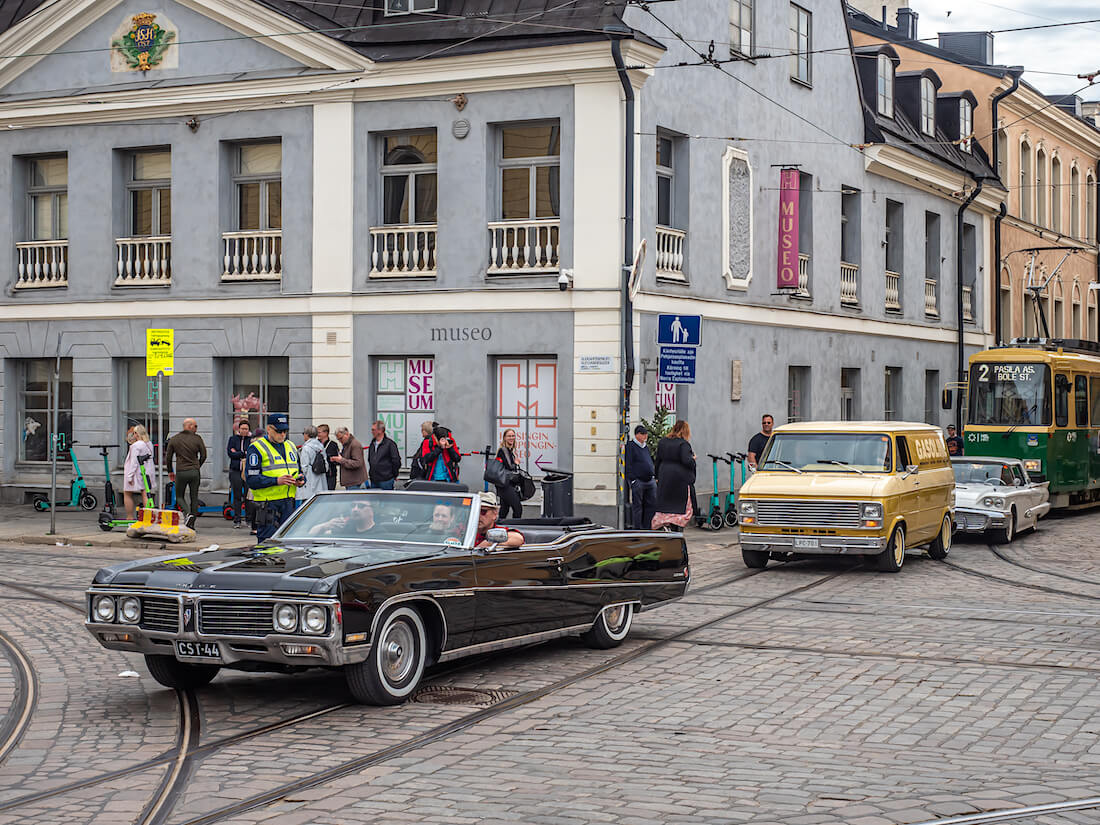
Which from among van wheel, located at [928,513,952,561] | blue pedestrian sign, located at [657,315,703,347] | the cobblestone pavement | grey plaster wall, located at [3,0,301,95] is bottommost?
the cobblestone pavement

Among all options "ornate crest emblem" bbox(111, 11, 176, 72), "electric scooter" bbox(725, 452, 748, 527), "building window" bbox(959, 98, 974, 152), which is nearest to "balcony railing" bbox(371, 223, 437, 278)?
"ornate crest emblem" bbox(111, 11, 176, 72)

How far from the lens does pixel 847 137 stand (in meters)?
32.6

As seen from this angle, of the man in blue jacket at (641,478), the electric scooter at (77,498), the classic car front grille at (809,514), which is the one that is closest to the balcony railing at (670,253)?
the man in blue jacket at (641,478)

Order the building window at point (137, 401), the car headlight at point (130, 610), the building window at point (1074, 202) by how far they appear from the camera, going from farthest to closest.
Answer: the building window at point (1074, 202)
the building window at point (137, 401)
the car headlight at point (130, 610)

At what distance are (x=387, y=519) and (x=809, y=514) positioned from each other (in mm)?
8705

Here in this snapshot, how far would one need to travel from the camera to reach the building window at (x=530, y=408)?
25.0 metres

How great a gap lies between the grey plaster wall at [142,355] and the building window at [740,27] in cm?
922

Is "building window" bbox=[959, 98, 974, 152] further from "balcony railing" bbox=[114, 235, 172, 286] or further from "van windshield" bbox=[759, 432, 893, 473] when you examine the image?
"van windshield" bbox=[759, 432, 893, 473]

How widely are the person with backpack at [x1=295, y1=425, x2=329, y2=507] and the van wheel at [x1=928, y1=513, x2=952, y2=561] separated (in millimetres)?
8499

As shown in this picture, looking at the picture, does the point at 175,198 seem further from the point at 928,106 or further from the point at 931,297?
the point at 928,106

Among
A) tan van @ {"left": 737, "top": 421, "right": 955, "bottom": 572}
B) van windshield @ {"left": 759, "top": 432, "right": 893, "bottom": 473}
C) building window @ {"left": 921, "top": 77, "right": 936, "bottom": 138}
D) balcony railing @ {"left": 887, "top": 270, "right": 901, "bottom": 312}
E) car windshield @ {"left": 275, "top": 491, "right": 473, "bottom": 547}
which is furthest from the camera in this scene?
building window @ {"left": 921, "top": 77, "right": 936, "bottom": 138}

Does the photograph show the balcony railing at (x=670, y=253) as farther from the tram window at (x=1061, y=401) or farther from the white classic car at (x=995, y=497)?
the tram window at (x=1061, y=401)

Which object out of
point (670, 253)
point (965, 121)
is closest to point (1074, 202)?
point (965, 121)

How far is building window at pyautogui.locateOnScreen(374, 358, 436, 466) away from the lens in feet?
84.9
